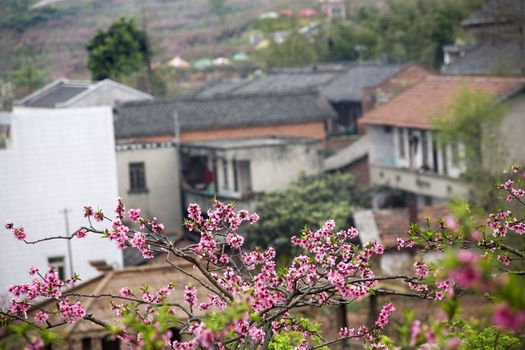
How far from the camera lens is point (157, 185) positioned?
A: 3166 cm

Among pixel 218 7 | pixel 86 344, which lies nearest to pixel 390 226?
pixel 86 344

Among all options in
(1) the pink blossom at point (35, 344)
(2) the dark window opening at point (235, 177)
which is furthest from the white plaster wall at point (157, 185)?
(1) the pink blossom at point (35, 344)

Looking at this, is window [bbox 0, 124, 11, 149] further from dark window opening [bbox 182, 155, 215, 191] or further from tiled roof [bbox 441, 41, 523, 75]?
tiled roof [bbox 441, 41, 523, 75]

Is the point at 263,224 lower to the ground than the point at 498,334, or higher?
lower

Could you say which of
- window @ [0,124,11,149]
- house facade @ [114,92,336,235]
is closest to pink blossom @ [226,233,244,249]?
window @ [0,124,11,149]

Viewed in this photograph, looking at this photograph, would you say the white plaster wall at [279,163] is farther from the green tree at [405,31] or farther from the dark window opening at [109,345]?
the green tree at [405,31]

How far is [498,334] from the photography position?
654 cm

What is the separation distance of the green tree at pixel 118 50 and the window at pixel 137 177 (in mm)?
9975

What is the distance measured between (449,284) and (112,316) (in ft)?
23.1

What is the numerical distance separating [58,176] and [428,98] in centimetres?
1276

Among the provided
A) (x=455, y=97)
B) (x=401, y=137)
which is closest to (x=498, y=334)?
(x=455, y=97)

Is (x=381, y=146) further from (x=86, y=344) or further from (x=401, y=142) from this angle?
(x=86, y=344)

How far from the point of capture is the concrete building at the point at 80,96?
35.8 m

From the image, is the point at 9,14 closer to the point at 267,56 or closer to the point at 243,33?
the point at 267,56
